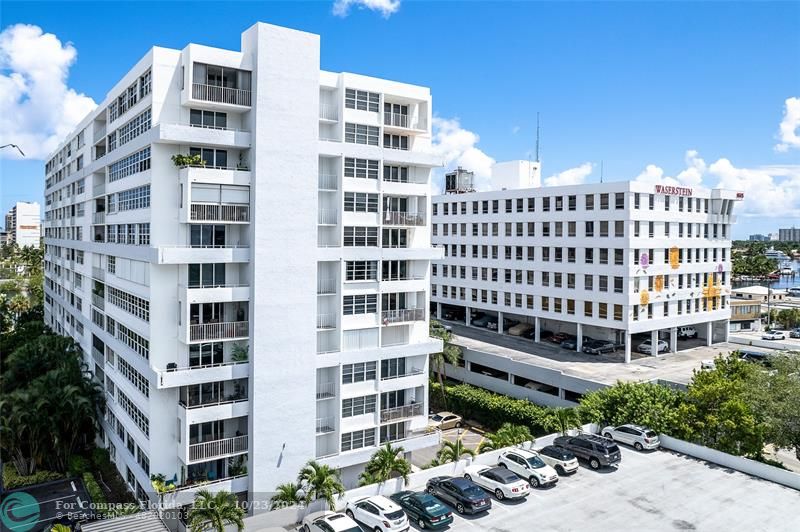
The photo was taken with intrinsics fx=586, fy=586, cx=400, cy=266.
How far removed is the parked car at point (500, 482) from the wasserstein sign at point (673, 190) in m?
38.0

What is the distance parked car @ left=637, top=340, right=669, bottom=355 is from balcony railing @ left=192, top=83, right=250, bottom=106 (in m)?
48.0

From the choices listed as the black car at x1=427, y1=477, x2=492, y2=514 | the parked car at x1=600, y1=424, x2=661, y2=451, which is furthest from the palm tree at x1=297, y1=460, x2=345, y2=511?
the parked car at x1=600, y1=424, x2=661, y2=451

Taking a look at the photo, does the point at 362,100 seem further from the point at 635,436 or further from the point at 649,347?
the point at 649,347

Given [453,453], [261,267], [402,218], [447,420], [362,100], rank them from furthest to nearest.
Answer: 1. [447,420]
2. [402,218]
3. [362,100]
4. [453,453]
5. [261,267]

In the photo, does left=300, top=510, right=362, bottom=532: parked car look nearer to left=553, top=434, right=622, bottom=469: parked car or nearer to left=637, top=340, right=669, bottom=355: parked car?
left=553, top=434, right=622, bottom=469: parked car

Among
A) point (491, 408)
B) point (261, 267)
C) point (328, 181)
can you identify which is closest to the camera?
point (261, 267)

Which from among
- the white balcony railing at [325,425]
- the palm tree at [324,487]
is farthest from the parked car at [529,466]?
the white balcony railing at [325,425]

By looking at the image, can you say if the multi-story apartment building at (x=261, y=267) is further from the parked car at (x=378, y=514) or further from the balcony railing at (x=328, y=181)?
the parked car at (x=378, y=514)

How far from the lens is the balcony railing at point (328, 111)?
36.3m

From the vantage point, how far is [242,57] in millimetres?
32281

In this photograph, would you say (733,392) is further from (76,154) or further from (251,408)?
(76,154)

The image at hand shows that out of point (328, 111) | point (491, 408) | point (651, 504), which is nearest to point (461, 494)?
point (651, 504)

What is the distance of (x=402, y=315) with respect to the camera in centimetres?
3909

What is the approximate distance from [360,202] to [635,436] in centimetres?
2296
